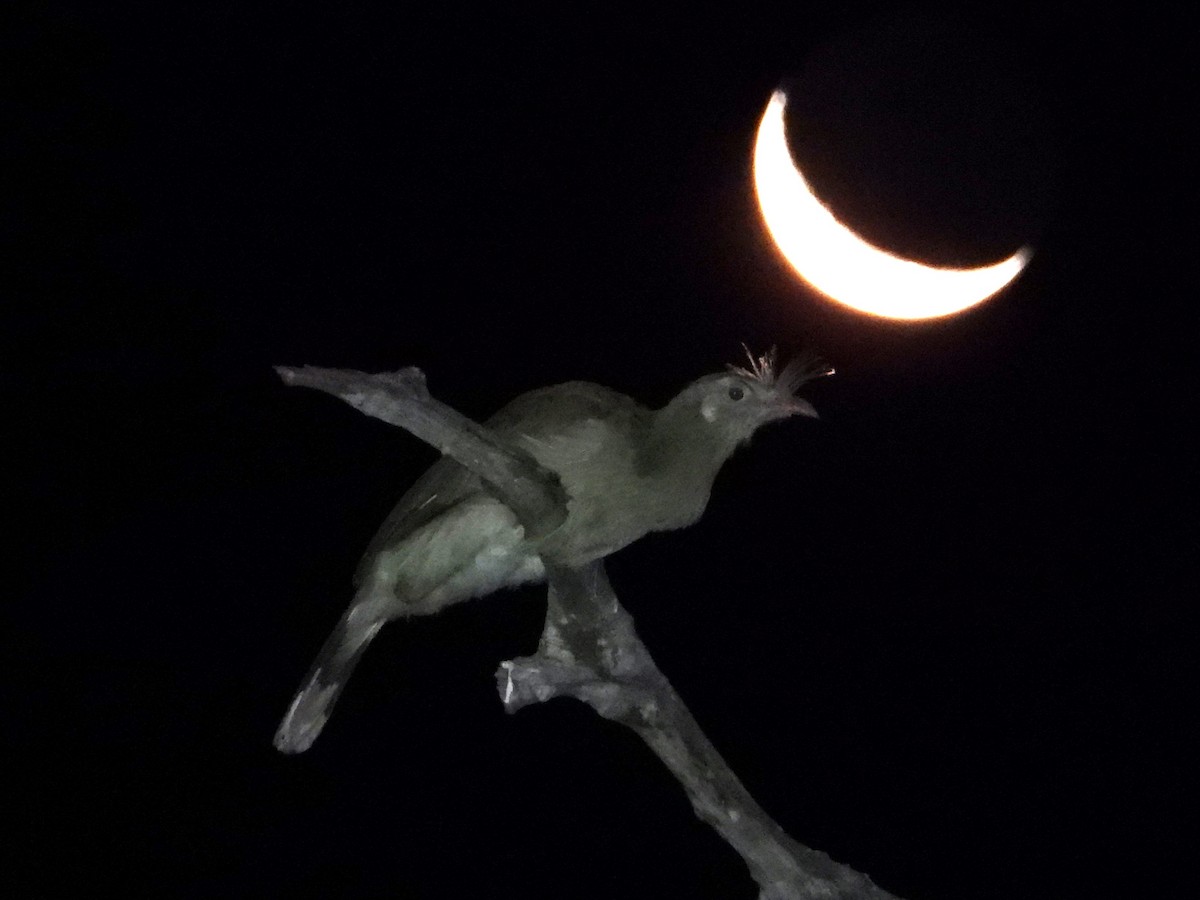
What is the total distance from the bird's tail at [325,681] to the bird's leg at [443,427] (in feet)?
4.04

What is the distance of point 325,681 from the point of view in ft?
18.0

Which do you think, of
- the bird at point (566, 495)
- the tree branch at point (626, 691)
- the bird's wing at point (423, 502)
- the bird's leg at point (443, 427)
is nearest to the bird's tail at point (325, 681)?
the bird at point (566, 495)

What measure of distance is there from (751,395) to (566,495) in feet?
2.86

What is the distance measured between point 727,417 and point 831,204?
180 centimetres

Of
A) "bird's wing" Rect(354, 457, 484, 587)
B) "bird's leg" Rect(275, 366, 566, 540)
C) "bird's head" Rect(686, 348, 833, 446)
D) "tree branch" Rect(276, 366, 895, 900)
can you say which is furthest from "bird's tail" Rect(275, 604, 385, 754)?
"bird's head" Rect(686, 348, 833, 446)

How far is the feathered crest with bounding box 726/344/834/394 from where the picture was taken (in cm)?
518

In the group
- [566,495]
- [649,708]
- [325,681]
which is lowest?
[649,708]

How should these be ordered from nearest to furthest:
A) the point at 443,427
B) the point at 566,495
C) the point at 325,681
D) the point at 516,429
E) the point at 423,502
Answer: the point at 443,427 < the point at 566,495 < the point at 516,429 < the point at 423,502 < the point at 325,681

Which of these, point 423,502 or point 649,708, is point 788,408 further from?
point 423,502

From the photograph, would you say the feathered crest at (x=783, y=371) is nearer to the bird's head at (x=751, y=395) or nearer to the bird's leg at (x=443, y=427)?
the bird's head at (x=751, y=395)

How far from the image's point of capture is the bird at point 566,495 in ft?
16.2

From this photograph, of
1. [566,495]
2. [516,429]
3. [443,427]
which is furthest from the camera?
[516,429]

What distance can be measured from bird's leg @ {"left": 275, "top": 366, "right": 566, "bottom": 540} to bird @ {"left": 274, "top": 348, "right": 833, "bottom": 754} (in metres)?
0.20

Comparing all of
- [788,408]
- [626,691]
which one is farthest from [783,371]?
[626,691]
